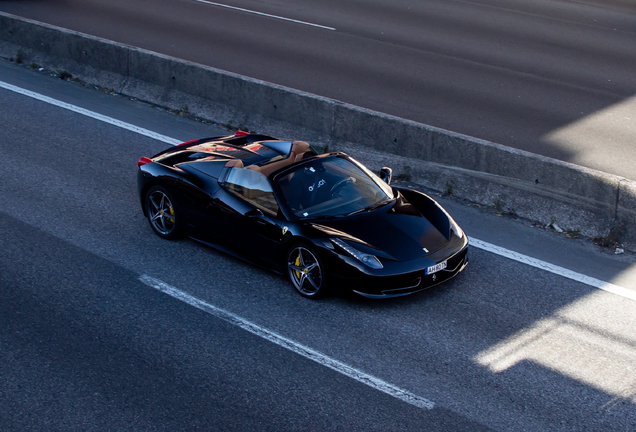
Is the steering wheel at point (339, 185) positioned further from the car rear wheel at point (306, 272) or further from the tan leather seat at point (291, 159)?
the car rear wheel at point (306, 272)

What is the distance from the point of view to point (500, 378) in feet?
19.3

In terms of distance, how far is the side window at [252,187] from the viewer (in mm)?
7532

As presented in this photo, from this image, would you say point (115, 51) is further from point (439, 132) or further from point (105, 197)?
point (439, 132)

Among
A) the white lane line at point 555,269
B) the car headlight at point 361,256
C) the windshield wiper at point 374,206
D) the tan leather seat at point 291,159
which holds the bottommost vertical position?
the white lane line at point 555,269

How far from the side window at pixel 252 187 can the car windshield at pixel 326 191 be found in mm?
117

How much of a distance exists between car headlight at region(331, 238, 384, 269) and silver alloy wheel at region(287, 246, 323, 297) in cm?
33

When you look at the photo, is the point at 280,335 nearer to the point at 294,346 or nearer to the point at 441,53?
the point at 294,346

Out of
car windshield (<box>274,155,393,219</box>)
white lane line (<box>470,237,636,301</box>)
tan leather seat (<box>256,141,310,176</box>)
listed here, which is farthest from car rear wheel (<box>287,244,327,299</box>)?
white lane line (<box>470,237,636,301</box>)

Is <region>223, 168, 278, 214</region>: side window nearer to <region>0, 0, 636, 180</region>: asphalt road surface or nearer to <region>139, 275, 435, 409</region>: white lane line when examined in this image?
<region>139, 275, 435, 409</region>: white lane line

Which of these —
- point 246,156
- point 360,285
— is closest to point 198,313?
point 360,285

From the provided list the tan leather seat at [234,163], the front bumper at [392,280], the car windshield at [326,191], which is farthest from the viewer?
the tan leather seat at [234,163]

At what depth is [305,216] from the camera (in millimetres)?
7316

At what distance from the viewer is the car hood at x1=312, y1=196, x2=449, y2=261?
6992 millimetres

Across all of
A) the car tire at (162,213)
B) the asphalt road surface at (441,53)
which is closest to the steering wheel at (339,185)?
the car tire at (162,213)
